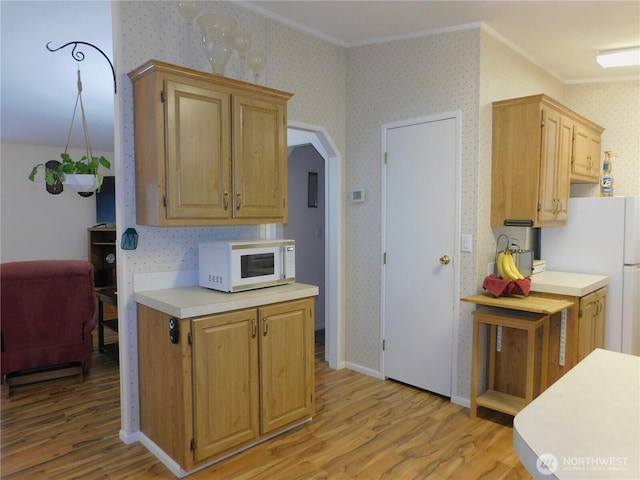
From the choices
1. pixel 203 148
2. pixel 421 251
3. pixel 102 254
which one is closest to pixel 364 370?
pixel 421 251

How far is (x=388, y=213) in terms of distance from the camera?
3.61 metres

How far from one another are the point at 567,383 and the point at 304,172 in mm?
4096

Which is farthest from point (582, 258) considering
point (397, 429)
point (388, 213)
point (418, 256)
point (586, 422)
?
point (586, 422)

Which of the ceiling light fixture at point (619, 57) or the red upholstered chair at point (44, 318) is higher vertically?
the ceiling light fixture at point (619, 57)

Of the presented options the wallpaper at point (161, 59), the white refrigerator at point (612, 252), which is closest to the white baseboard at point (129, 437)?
the wallpaper at point (161, 59)

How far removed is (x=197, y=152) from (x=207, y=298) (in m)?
0.80

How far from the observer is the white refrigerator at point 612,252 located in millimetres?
3471

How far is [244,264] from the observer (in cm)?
260

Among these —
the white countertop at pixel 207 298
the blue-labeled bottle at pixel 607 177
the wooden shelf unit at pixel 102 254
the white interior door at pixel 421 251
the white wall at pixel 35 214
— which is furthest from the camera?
the wooden shelf unit at pixel 102 254

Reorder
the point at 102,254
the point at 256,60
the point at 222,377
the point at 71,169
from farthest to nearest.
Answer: the point at 102,254 → the point at 256,60 → the point at 71,169 → the point at 222,377

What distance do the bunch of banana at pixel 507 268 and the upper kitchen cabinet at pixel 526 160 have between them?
0.24 m

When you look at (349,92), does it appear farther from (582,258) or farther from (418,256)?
(582,258)

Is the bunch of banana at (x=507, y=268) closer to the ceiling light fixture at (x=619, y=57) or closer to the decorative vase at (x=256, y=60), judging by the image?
the ceiling light fixture at (x=619, y=57)

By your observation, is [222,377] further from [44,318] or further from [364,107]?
[364,107]
